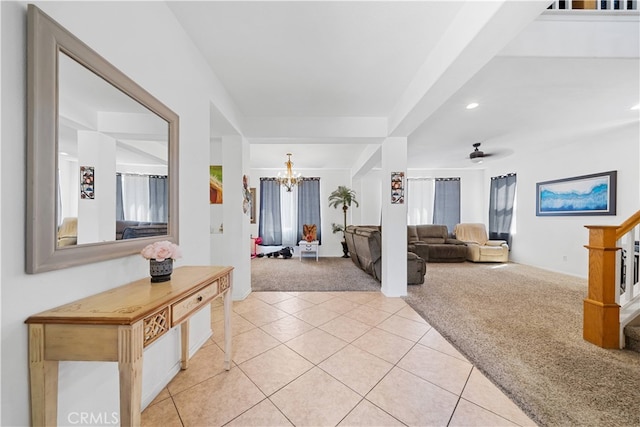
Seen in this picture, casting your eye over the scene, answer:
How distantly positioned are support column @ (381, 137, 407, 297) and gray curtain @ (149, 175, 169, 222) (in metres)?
2.72

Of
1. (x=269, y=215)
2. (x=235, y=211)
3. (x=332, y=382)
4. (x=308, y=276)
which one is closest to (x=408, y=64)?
(x=235, y=211)

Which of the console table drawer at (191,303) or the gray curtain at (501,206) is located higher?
the gray curtain at (501,206)

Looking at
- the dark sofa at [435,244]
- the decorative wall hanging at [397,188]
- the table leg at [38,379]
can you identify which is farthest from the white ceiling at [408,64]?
the dark sofa at [435,244]

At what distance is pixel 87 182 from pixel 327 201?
6020 millimetres

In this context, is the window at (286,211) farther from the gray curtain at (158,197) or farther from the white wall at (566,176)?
the gray curtain at (158,197)

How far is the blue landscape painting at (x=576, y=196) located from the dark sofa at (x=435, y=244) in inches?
74.9

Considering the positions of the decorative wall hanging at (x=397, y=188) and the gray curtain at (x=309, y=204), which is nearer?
the decorative wall hanging at (x=397, y=188)

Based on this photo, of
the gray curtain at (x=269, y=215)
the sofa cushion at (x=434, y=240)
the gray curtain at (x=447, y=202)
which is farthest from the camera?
the gray curtain at (x=447, y=202)

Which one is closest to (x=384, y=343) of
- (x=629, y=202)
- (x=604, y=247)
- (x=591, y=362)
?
(x=591, y=362)

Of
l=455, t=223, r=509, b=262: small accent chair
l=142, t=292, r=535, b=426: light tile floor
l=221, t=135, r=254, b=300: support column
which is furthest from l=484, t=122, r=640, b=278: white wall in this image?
l=221, t=135, r=254, b=300: support column

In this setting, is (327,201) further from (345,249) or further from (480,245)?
(480,245)

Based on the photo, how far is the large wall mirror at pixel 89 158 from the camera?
0.84m

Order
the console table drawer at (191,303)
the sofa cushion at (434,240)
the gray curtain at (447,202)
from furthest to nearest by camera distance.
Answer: the gray curtain at (447,202) → the sofa cushion at (434,240) → the console table drawer at (191,303)

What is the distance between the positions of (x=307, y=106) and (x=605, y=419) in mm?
3568
